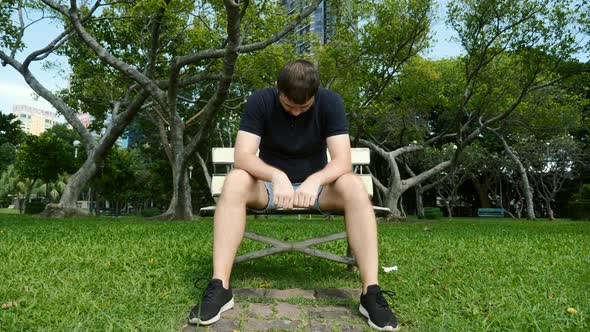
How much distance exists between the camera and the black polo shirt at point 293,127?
3168 millimetres

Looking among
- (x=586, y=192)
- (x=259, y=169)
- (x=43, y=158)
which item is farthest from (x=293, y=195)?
(x=586, y=192)

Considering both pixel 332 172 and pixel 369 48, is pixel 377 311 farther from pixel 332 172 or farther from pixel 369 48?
pixel 369 48

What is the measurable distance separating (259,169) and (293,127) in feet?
1.53

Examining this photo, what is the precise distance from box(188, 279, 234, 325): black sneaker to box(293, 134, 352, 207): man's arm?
0.62m

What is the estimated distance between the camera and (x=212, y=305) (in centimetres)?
261

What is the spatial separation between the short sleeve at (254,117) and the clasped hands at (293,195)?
52 centimetres

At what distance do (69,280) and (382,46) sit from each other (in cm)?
1467

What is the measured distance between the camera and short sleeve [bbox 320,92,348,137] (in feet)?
10.4

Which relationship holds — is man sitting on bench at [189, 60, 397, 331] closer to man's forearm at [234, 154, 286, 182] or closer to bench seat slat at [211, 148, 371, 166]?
man's forearm at [234, 154, 286, 182]

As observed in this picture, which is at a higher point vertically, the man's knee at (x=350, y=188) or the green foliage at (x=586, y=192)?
the green foliage at (x=586, y=192)

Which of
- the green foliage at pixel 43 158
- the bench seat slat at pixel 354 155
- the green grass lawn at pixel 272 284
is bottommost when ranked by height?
the green grass lawn at pixel 272 284

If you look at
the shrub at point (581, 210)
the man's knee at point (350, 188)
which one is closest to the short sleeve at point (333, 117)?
the man's knee at point (350, 188)

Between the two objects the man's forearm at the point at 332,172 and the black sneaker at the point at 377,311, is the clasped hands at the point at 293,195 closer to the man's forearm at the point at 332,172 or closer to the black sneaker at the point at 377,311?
the man's forearm at the point at 332,172

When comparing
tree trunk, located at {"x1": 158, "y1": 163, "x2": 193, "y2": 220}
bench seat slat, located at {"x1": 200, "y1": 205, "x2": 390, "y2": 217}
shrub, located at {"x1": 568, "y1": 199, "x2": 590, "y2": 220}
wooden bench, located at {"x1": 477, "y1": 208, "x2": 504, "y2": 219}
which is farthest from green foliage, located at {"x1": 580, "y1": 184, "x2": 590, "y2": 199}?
bench seat slat, located at {"x1": 200, "y1": 205, "x2": 390, "y2": 217}
